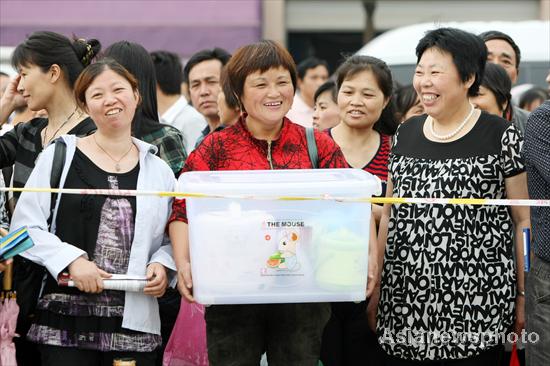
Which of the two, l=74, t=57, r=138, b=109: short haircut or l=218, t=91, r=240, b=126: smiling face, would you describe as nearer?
l=74, t=57, r=138, b=109: short haircut

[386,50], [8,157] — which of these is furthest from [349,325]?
[386,50]

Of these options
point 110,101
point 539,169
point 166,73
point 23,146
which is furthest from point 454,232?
point 166,73

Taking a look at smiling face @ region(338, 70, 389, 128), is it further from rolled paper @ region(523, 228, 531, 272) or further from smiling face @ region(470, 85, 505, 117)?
rolled paper @ region(523, 228, 531, 272)

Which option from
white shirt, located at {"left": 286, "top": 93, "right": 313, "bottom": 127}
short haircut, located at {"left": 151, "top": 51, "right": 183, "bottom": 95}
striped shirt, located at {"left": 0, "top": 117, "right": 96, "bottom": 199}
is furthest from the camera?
white shirt, located at {"left": 286, "top": 93, "right": 313, "bottom": 127}

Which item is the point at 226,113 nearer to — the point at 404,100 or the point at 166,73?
the point at 404,100

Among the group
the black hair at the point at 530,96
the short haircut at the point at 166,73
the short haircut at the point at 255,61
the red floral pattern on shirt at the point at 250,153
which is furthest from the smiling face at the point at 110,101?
the black hair at the point at 530,96

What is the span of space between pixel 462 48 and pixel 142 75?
1.78 metres

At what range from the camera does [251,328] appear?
Answer: 3773 millimetres

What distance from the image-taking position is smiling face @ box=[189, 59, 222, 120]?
21.5 ft

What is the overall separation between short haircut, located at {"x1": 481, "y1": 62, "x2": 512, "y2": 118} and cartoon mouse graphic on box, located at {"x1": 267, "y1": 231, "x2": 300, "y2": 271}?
2017mm

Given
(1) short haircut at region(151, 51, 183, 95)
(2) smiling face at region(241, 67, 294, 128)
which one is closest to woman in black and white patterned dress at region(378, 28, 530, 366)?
(2) smiling face at region(241, 67, 294, 128)

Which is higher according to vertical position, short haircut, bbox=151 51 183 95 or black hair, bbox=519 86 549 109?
short haircut, bbox=151 51 183 95

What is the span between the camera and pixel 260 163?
383 cm

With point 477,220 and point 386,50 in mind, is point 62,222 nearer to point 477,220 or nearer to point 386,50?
point 477,220
